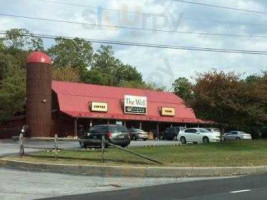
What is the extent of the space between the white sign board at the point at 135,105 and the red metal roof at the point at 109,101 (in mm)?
540

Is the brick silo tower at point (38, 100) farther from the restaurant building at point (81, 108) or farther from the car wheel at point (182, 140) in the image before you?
the car wheel at point (182, 140)

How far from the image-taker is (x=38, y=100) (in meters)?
51.2

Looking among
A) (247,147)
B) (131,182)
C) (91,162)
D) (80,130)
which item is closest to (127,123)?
(80,130)

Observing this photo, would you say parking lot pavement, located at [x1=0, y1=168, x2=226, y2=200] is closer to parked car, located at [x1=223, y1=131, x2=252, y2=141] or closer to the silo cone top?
the silo cone top

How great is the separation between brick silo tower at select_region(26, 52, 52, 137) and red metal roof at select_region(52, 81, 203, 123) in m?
3.84

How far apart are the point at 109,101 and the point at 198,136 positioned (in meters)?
16.2

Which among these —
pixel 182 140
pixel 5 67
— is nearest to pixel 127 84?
pixel 5 67

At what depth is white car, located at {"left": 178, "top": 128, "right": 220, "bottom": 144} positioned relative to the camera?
45844 mm

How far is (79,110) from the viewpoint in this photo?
56750 millimetres

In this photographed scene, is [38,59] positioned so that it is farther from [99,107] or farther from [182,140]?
[182,140]

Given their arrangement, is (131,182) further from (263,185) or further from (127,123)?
(127,123)

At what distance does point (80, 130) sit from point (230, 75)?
26.7 m

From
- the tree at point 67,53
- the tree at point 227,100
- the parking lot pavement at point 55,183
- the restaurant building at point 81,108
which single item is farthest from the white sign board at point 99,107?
the tree at point 67,53

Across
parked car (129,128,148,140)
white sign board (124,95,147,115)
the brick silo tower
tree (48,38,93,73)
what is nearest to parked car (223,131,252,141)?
parked car (129,128,148,140)
